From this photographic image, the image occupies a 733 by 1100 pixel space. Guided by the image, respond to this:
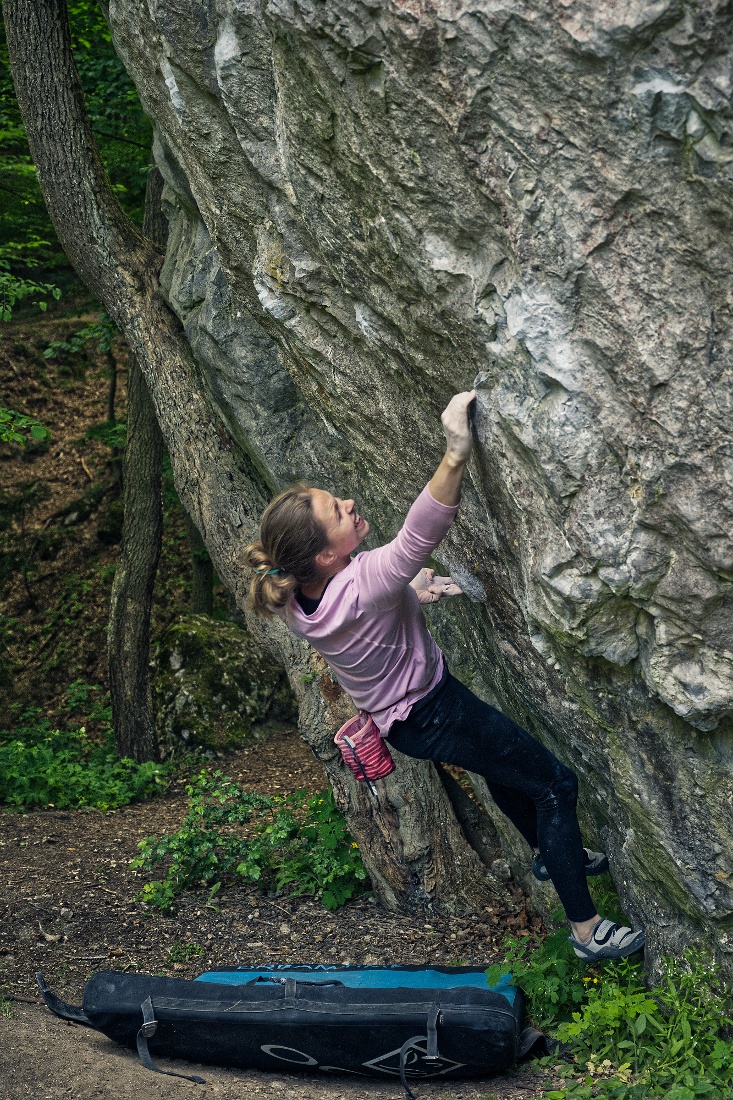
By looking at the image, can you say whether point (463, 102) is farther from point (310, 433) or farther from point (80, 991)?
point (80, 991)

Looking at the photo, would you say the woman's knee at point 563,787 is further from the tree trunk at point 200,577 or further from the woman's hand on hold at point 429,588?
the tree trunk at point 200,577

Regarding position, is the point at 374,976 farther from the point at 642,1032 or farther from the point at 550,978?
the point at 642,1032

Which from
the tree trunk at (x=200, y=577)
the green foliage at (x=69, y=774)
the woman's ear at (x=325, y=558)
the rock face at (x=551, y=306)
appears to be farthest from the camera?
the tree trunk at (x=200, y=577)

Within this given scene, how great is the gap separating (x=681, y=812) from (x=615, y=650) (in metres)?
0.72

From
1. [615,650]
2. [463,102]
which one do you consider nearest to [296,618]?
[615,650]

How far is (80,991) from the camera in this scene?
17.0ft

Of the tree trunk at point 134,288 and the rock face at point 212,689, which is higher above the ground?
the tree trunk at point 134,288

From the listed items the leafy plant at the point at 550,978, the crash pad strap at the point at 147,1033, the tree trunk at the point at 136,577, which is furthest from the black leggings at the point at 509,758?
the tree trunk at the point at 136,577

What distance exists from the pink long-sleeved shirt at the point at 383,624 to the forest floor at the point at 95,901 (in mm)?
1665

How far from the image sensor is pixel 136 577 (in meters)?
9.10

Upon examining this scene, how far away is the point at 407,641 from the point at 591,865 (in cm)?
149

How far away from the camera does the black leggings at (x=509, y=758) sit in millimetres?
3973

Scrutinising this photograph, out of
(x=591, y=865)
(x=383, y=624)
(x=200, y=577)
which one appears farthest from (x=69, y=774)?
(x=383, y=624)

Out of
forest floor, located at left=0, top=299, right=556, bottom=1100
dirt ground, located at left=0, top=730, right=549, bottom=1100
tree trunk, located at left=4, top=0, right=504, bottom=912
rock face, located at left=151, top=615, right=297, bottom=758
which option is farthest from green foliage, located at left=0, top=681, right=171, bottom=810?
tree trunk, located at left=4, top=0, right=504, bottom=912
